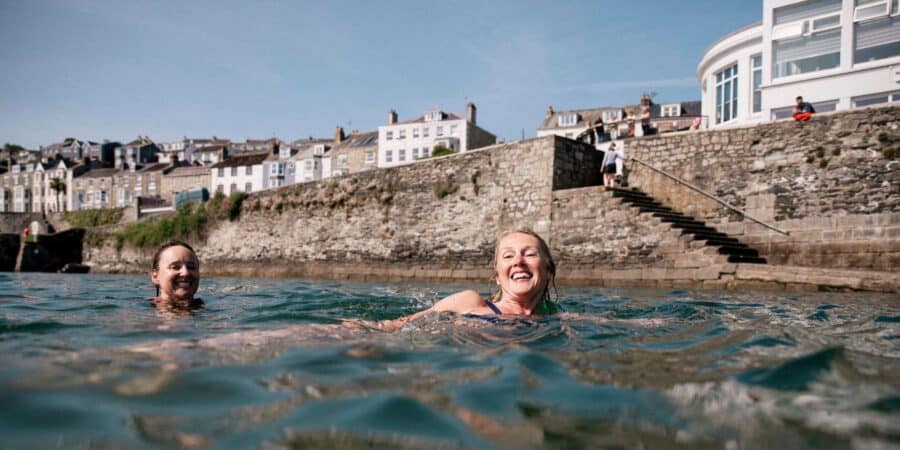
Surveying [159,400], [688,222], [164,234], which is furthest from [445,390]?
[164,234]

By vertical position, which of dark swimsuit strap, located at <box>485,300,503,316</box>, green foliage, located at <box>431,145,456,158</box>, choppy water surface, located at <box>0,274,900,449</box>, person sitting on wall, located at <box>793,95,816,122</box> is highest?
green foliage, located at <box>431,145,456,158</box>

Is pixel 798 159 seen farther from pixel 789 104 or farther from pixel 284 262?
pixel 284 262

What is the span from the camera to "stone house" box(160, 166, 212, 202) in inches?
2822

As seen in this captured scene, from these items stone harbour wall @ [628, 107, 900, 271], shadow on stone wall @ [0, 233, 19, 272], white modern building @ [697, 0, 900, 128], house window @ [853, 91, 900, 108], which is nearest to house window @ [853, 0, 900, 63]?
white modern building @ [697, 0, 900, 128]

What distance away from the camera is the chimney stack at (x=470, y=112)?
59531 mm

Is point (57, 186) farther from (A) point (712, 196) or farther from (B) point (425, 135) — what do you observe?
(A) point (712, 196)

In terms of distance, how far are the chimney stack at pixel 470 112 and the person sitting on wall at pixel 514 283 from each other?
181 feet

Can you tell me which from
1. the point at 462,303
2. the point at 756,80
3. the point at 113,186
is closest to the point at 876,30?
the point at 756,80

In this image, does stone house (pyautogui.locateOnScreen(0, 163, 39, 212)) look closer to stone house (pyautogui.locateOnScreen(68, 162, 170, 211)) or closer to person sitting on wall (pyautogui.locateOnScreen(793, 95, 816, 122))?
stone house (pyautogui.locateOnScreen(68, 162, 170, 211))

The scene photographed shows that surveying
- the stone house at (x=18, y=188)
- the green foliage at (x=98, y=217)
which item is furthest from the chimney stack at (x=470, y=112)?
the stone house at (x=18, y=188)

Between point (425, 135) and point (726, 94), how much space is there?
128 feet

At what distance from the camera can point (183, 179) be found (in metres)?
73.2

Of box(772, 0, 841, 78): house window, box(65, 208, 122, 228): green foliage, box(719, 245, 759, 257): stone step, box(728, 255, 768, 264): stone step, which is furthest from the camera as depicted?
box(65, 208, 122, 228): green foliage

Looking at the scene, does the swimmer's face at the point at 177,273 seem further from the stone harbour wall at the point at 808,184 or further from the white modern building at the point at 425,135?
the white modern building at the point at 425,135
